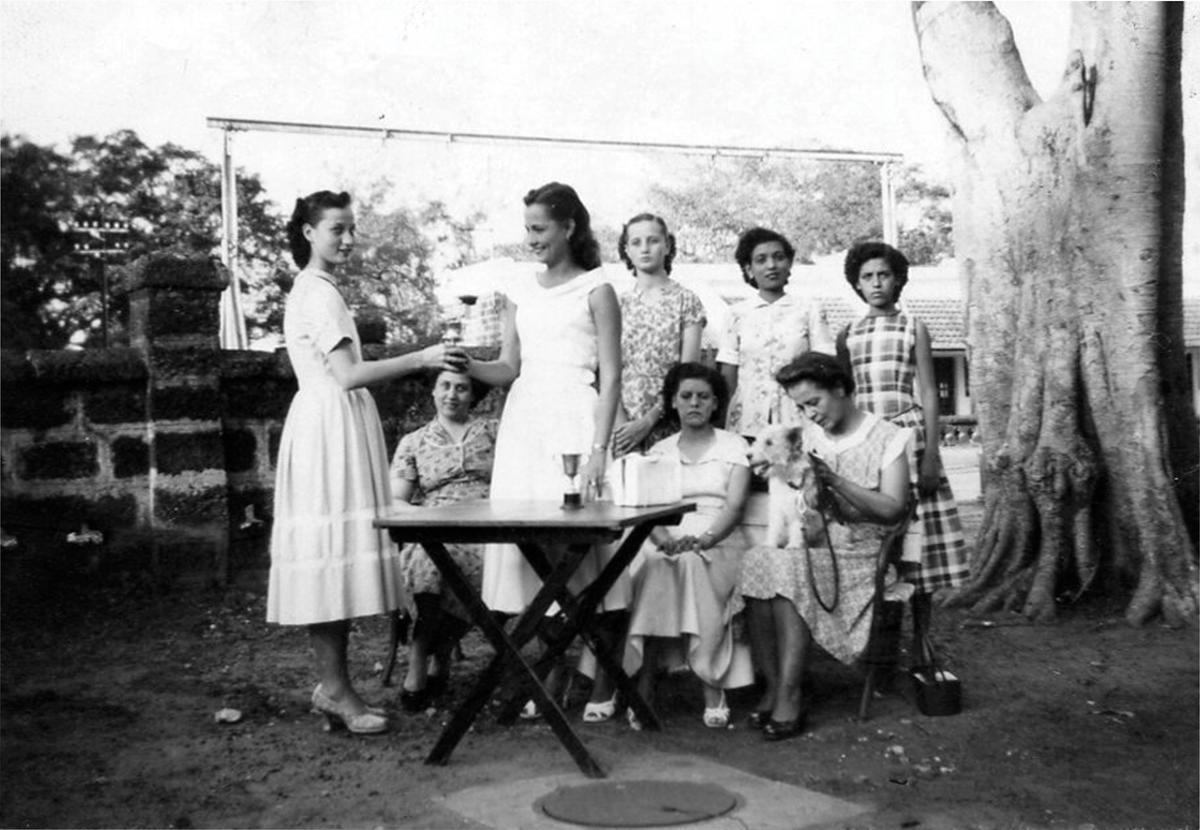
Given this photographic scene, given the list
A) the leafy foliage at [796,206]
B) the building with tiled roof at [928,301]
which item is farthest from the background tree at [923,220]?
the building with tiled roof at [928,301]

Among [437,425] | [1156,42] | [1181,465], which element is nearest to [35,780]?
[437,425]

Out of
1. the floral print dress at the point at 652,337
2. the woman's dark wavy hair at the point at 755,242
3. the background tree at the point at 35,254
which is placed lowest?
the floral print dress at the point at 652,337

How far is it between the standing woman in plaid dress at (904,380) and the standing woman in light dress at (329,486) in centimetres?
217

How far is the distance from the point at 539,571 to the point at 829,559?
1.06 meters

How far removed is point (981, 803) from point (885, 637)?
4.11ft

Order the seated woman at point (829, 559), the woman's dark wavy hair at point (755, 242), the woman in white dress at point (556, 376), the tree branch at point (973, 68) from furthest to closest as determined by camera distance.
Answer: the tree branch at point (973, 68)
the woman's dark wavy hair at point (755, 242)
the woman in white dress at point (556, 376)
the seated woman at point (829, 559)

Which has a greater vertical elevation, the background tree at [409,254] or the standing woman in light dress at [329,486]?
the background tree at [409,254]

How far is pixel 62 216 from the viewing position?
768 cm

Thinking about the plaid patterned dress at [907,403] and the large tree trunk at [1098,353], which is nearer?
the plaid patterned dress at [907,403]

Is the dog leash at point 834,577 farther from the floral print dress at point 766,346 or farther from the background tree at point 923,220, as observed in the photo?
the background tree at point 923,220

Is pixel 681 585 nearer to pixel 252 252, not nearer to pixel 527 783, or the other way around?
pixel 527 783

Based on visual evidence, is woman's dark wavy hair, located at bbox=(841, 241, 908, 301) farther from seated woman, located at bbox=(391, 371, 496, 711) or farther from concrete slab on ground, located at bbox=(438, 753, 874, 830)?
concrete slab on ground, located at bbox=(438, 753, 874, 830)

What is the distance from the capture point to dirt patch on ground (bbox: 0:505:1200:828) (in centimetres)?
361

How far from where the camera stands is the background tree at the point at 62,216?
660cm
